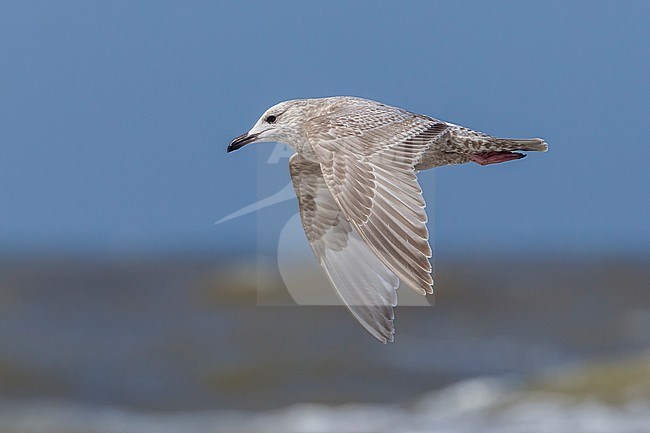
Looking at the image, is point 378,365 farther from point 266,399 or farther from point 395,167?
point 395,167

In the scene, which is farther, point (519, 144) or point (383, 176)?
point (519, 144)

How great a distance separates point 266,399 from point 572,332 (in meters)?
8.89

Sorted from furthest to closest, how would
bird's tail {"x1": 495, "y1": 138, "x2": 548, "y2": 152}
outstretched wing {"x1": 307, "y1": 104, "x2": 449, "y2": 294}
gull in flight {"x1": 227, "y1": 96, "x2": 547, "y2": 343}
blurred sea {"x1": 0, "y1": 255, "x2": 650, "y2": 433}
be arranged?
blurred sea {"x1": 0, "y1": 255, "x2": 650, "y2": 433} < bird's tail {"x1": 495, "y1": 138, "x2": 548, "y2": 152} < gull in flight {"x1": 227, "y1": 96, "x2": 547, "y2": 343} < outstretched wing {"x1": 307, "y1": 104, "x2": 449, "y2": 294}

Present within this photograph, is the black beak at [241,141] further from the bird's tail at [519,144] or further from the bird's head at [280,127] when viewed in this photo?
the bird's tail at [519,144]

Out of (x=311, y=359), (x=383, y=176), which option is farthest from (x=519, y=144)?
(x=311, y=359)

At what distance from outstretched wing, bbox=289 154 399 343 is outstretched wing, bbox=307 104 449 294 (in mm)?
1008

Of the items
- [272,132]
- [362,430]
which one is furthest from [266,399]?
[272,132]

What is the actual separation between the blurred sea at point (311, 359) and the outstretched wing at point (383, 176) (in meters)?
9.63

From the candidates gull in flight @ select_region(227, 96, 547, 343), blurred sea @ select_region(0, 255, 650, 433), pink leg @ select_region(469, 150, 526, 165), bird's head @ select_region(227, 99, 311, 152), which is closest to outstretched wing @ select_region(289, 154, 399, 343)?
gull in flight @ select_region(227, 96, 547, 343)

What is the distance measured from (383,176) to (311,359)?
16.5m

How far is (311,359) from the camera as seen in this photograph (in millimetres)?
22875

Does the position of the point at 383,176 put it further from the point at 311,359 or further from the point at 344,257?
the point at 311,359

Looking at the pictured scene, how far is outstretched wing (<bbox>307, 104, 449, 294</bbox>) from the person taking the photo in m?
6.09

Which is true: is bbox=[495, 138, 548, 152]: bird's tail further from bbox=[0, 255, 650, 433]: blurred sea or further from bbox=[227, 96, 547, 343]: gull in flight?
bbox=[0, 255, 650, 433]: blurred sea
